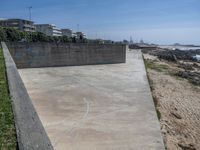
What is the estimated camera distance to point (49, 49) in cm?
1686

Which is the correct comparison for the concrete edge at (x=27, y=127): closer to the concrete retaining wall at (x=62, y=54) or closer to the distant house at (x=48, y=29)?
the concrete retaining wall at (x=62, y=54)

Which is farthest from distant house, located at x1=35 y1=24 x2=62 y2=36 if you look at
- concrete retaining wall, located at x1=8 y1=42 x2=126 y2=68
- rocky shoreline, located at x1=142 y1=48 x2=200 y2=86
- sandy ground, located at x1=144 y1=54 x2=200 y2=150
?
sandy ground, located at x1=144 y1=54 x2=200 y2=150

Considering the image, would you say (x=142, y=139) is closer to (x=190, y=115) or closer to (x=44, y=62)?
(x=190, y=115)

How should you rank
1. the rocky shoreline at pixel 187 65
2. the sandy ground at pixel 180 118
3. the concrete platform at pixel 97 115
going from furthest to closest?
the rocky shoreline at pixel 187 65 < the sandy ground at pixel 180 118 < the concrete platform at pixel 97 115

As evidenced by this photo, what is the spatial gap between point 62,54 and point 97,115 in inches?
454

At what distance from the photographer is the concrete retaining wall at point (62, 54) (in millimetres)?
15664

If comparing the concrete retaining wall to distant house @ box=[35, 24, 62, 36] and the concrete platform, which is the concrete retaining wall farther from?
distant house @ box=[35, 24, 62, 36]

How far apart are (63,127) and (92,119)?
82 cm

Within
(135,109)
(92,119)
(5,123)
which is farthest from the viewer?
(135,109)

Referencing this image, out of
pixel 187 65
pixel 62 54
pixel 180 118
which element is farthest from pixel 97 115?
pixel 187 65

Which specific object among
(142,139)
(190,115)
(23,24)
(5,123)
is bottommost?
(190,115)

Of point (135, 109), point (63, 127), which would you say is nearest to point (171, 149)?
point (135, 109)

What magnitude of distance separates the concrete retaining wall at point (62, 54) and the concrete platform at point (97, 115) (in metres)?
5.18

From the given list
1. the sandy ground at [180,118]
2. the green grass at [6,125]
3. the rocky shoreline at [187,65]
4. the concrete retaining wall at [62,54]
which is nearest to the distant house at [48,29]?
the rocky shoreline at [187,65]
